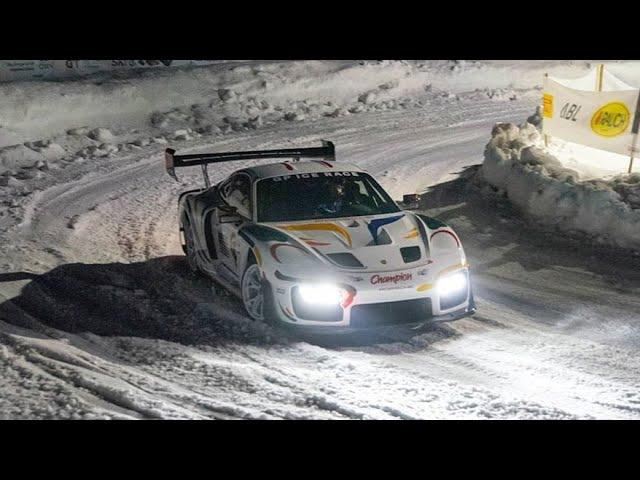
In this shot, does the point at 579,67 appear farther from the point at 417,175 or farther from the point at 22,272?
the point at 22,272

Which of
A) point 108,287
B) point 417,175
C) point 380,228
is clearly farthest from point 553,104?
point 108,287

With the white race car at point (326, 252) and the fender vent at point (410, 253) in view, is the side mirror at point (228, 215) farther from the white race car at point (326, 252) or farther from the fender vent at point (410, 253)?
the fender vent at point (410, 253)

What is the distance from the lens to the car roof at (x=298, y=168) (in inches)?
329

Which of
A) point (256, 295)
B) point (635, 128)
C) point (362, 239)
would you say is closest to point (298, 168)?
point (362, 239)

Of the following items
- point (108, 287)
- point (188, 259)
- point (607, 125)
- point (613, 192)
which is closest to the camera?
point (108, 287)

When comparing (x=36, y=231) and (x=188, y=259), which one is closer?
(x=188, y=259)

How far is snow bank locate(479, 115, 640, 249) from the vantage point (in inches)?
380

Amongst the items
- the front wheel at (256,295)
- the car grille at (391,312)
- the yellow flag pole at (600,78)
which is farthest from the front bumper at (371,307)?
the yellow flag pole at (600,78)

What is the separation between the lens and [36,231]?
10469mm

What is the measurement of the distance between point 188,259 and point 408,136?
7416 millimetres

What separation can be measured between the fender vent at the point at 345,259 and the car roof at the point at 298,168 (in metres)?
1.34

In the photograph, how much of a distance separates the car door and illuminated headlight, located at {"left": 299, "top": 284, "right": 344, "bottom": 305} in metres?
0.88

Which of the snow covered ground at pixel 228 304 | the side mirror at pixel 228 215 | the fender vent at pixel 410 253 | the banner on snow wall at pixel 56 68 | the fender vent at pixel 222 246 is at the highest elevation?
the banner on snow wall at pixel 56 68

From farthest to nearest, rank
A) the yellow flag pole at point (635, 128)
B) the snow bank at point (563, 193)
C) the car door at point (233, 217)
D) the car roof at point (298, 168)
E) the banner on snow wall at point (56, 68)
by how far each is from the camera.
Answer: the banner on snow wall at point (56, 68), the yellow flag pole at point (635, 128), the snow bank at point (563, 193), the car roof at point (298, 168), the car door at point (233, 217)
